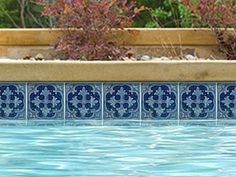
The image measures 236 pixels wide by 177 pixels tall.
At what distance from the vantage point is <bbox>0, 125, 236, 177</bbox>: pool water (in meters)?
3.23

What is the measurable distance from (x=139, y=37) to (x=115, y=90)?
1.91 m

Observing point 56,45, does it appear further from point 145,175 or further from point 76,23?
point 145,175

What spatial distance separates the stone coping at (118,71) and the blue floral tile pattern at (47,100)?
0.18 feet

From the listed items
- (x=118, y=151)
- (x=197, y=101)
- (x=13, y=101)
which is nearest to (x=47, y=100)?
(x=13, y=101)

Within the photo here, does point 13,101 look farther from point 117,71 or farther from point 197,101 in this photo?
point 197,101

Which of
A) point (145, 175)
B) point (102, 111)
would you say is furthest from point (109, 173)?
point (102, 111)

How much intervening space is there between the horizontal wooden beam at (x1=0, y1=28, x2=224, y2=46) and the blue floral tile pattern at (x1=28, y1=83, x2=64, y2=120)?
183cm

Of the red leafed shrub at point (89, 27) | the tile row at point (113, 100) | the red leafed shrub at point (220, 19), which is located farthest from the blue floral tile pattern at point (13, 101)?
the red leafed shrub at point (220, 19)

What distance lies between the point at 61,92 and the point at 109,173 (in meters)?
1.99

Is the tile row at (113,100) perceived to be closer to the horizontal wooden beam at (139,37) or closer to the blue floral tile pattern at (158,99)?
the blue floral tile pattern at (158,99)

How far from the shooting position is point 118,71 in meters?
5.11

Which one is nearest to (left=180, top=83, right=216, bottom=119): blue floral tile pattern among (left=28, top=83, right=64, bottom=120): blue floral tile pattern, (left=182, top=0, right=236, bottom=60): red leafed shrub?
(left=28, top=83, right=64, bottom=120): blue floral tile pattern

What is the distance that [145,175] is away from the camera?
310cm

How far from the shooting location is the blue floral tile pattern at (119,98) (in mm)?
5125
